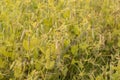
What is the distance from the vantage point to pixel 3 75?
4.57 feet

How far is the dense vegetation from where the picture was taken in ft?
4.58

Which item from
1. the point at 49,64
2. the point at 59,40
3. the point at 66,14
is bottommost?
the point at 49,64

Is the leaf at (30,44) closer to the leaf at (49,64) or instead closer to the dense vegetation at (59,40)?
the dense vegetation at (59,40)

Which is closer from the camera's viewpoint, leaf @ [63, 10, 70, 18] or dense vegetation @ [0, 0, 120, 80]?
dense vegetation @ [0, 0, 120, 80]

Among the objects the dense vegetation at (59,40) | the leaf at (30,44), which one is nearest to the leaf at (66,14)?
the dense vegetation at (59,40)

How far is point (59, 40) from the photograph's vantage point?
141 cm

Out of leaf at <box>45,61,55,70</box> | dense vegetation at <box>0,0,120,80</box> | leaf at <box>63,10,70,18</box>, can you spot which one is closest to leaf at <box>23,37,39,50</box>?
dense vegetation at <box>0,0,120,80</box>

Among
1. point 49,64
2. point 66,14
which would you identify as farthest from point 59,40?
point 66,14

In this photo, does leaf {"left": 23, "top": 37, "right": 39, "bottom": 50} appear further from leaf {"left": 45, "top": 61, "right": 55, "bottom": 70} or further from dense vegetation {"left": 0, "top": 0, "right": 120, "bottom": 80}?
leaf {"left": 45, "top": 61, "right": 55, "bottom": 70}

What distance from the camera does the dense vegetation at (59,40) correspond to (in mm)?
1396

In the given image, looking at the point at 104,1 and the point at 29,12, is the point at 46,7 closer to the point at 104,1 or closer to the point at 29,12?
the point at 29,12

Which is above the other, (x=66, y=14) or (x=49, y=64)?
(x=66, y=14)

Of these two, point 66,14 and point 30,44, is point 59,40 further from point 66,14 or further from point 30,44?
point 66,14

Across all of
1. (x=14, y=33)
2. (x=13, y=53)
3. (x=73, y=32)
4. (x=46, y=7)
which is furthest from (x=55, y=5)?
(x=13, y=53)
